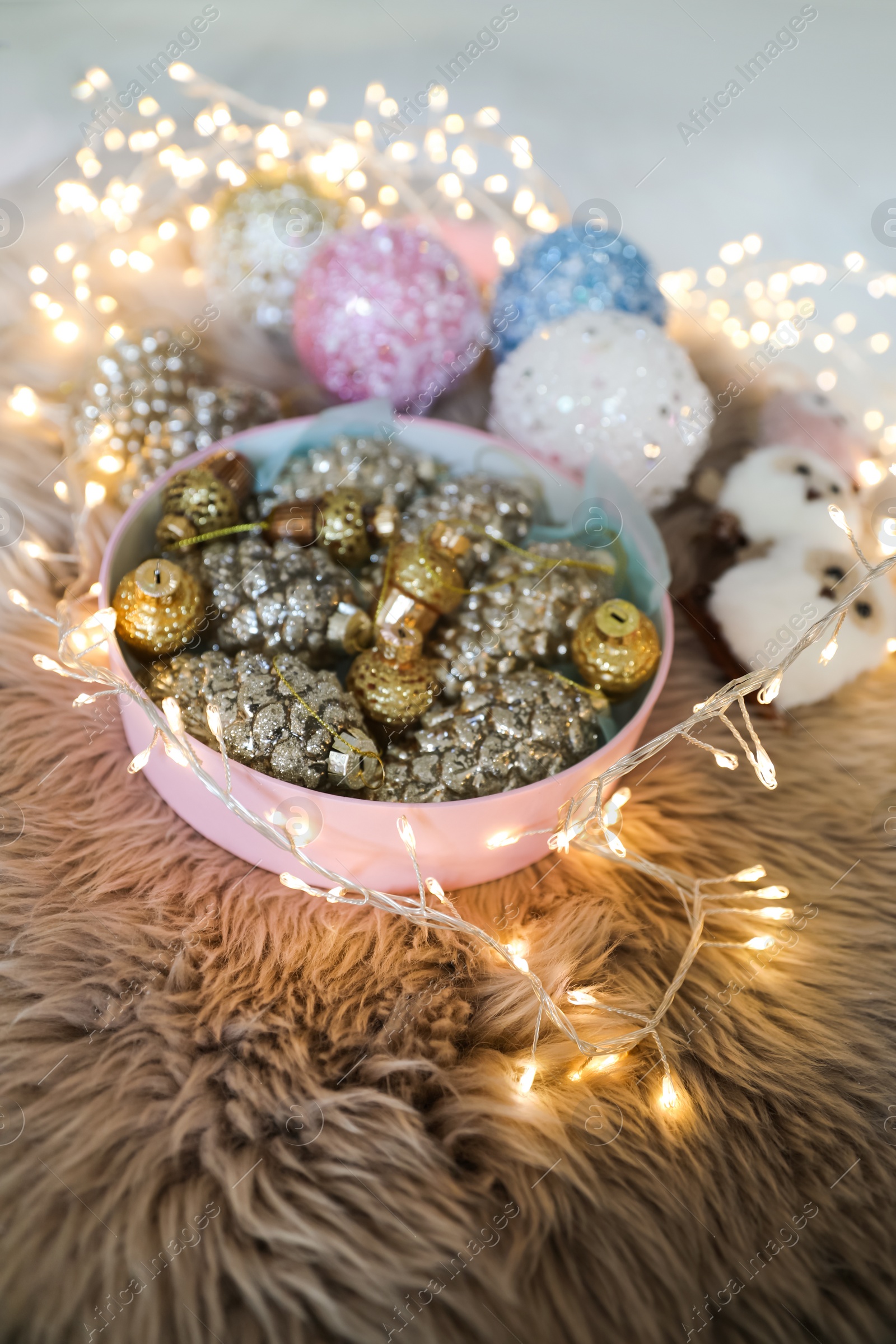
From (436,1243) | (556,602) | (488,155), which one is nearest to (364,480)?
(556,602)

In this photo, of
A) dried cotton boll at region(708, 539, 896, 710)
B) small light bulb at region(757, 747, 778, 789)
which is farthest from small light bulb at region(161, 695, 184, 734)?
dried cotton boll at region(708, 539, 896, 710)

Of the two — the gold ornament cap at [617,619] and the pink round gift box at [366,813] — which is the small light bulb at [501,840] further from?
the gold ornament cap at [617,619]

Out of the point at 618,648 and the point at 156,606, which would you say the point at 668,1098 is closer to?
the point at 618,648

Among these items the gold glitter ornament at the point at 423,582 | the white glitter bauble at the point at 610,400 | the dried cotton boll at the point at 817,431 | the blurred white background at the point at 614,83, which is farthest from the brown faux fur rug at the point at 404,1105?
the blurred white background at the point at 614,83

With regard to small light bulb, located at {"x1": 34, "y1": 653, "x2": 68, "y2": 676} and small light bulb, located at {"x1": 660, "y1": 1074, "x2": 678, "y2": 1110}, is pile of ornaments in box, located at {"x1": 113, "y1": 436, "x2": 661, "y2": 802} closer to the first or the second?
small light bulb, located at {"x1": 34, "y1": 653, "x2": 68, "y2": 676}

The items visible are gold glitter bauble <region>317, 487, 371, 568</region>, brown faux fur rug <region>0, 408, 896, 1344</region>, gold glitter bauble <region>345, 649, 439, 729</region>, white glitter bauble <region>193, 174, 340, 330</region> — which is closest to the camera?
brown faux fur rug <region>0, 408, 896, 1344</region>

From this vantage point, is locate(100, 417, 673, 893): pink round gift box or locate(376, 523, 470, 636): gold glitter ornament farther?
locate(376, 523, 470, 636): gold glitter ornament

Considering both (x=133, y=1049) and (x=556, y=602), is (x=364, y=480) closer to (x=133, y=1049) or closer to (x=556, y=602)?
(x=556, y=602)
